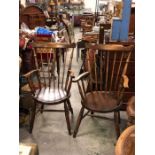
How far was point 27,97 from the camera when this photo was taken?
133 inches

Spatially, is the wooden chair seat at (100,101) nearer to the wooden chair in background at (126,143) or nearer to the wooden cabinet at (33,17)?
the wooden chair in background at (126,143)

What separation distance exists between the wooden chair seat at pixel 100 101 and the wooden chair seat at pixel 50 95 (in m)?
0.26

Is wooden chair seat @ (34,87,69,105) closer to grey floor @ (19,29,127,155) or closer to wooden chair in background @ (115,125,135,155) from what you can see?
grey floor @ (19,29,127,155)

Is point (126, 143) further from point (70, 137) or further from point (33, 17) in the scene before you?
point (33, 17)

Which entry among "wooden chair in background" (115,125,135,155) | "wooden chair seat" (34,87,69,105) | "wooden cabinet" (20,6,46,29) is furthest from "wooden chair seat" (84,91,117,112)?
"wooden cabinet" (20,6,46,29)

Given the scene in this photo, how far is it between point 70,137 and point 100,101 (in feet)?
1.70

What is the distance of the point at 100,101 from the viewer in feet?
8.78

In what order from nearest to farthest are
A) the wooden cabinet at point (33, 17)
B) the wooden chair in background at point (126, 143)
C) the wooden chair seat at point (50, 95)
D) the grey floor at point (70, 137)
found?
the wooden chair in background at point (126, 143) → the grey floor at point (70, 137) → the wooden chair seat at point (50, 95) → the wooden cabinet at point (33, 17)

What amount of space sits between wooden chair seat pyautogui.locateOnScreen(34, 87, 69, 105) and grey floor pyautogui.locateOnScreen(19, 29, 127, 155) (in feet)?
1.38

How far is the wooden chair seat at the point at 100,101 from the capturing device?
99.8 inches

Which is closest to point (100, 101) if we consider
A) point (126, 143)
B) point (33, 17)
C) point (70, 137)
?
point (70, 137)

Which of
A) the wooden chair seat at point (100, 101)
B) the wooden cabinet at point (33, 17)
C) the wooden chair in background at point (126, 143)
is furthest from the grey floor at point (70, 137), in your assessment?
the wooden cabinet at point (33, 17)
